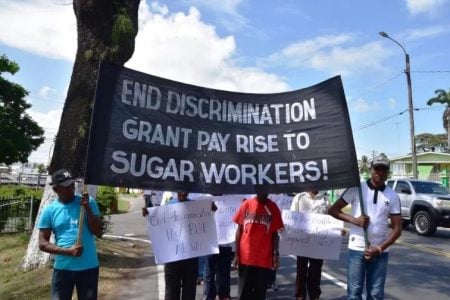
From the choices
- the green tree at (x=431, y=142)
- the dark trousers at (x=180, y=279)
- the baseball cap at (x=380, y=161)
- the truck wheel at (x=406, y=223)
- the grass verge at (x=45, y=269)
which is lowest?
the grass verge at (x=45, y=269)

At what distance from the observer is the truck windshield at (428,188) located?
1741 centimetres

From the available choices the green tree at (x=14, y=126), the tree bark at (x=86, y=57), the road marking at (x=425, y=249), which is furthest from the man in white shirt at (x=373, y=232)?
the green tree at (x=14, y=126)

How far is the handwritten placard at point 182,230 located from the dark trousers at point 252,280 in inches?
20.4

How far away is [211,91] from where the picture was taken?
5086 mm

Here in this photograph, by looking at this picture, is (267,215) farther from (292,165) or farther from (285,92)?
(285,92)

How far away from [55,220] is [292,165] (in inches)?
88.1

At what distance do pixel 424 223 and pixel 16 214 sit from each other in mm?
12419

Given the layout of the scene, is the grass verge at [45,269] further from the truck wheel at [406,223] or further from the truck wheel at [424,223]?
the truck wheel at [406,223]

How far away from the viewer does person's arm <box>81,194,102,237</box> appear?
4.29 meters

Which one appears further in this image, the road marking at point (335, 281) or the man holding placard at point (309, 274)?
the road marking at point (335, 281)

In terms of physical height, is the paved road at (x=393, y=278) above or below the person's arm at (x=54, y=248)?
below

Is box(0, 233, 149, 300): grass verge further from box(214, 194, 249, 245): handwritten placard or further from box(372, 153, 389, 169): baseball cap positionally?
box(372, 153, 389, 169): baseball cap

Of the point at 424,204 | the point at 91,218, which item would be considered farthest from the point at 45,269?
the point at 424,204

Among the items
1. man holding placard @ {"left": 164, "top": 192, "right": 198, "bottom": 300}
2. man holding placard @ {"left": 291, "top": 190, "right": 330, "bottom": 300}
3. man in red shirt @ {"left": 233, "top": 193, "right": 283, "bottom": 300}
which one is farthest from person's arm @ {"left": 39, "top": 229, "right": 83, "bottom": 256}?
man holding placard @ {"left": 291, "top": 190, "right": 330, "bottom": 300}
